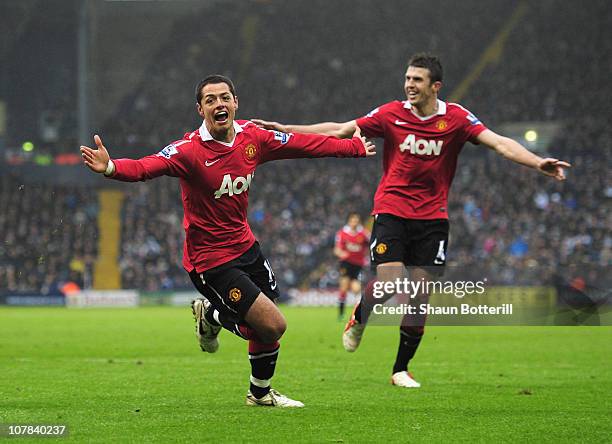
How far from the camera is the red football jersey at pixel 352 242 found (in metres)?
23.5

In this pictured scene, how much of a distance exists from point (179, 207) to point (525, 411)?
33231mm

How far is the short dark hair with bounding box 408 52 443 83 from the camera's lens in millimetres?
9258

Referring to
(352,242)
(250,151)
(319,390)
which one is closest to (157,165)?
(250,151)

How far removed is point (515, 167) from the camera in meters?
38.0

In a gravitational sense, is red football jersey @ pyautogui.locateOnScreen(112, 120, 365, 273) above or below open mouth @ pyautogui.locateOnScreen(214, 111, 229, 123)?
below

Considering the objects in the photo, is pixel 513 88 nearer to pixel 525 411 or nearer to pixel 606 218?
pixel 606 218

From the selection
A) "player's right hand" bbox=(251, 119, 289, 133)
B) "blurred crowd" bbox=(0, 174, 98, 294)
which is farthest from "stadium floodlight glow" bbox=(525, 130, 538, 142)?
"player's right hand" bbox=(251, 119, 289, 133)

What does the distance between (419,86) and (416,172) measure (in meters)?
0.78

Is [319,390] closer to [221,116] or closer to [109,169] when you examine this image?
[221,116]

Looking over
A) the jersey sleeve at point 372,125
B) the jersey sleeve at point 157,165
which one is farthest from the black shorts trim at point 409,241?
the jersey sleeve at point 157,165

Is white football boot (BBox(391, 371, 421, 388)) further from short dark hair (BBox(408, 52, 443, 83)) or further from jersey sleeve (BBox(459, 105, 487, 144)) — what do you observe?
short dark hair (BBox(408, 52, 443, 83))

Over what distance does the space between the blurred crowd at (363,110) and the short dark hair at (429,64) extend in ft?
77.2

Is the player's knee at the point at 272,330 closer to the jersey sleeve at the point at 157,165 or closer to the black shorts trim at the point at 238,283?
the black shorts trim at the point at 238,283

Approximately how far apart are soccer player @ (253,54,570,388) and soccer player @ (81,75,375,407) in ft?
4.45
